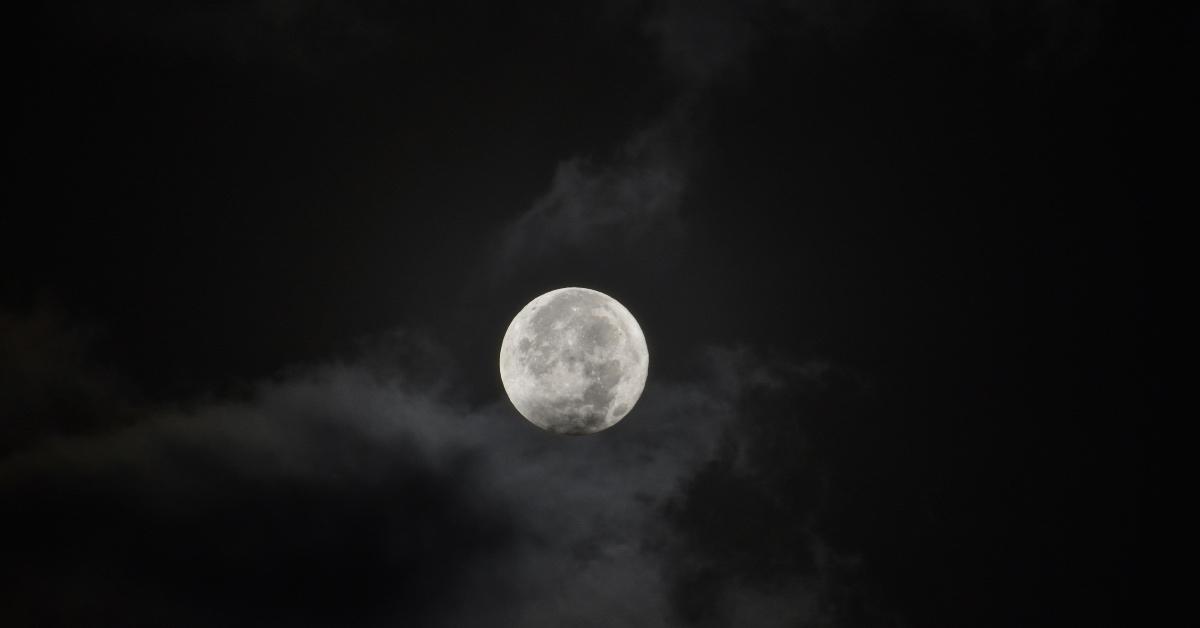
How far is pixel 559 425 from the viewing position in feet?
46.1

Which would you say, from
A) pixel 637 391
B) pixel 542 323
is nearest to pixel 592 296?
pixel 542 323

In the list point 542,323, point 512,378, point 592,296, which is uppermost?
point 592,296

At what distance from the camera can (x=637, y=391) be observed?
48.3ft

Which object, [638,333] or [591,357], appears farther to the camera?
[638,333]

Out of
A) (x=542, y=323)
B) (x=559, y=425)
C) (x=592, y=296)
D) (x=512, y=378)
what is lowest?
(x=559, y=425)

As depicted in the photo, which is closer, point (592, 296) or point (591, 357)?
point (591, 357)

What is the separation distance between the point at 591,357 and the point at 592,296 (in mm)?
1817

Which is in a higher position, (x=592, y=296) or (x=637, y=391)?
(x=592, y=296)

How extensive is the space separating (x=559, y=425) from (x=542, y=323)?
245cm

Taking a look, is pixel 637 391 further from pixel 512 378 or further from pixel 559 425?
pixel 512 378

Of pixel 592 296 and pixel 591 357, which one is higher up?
pixel 592 296

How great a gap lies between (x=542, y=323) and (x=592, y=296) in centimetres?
145

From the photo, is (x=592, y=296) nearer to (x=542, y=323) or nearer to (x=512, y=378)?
(x=542, y=323)

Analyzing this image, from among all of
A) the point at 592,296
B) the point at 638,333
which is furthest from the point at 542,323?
the point at 638,333
